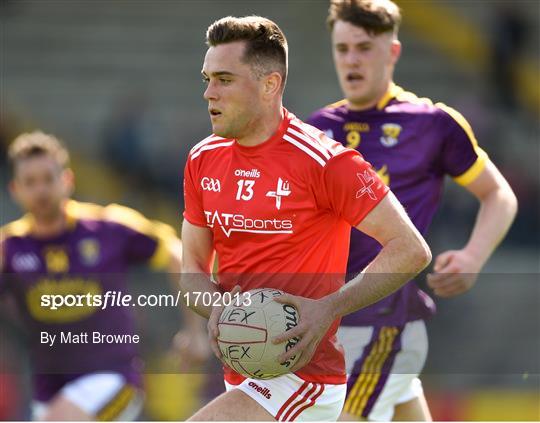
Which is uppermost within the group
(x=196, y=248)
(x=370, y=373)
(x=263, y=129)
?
(x=263, y=129)

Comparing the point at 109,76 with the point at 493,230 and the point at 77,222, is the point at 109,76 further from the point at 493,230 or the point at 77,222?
the point at 493,230

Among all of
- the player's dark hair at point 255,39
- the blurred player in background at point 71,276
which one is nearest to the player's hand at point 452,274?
the player's dark hair at point 255,39

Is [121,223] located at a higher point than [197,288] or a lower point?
lower

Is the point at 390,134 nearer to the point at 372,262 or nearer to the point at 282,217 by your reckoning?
the point at 282,217

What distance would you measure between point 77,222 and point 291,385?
335 centimetres

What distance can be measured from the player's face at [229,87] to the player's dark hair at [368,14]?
1.75 meters

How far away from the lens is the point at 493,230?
5.97 metres

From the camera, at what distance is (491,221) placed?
5.96 m

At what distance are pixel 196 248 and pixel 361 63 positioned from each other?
1802 millimetres

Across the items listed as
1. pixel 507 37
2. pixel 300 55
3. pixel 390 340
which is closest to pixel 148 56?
pixel 300 55

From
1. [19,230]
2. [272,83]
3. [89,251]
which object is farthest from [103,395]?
[272,83]

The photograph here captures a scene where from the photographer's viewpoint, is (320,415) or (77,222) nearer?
(320,415)

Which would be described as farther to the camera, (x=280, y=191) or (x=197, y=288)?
(x=197, y=288)

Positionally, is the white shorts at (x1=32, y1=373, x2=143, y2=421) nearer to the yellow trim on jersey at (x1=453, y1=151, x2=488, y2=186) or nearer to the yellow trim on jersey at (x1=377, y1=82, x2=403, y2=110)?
the yellow trim on jersey at (x1=377, y1=82, x2=403, y2=110)
